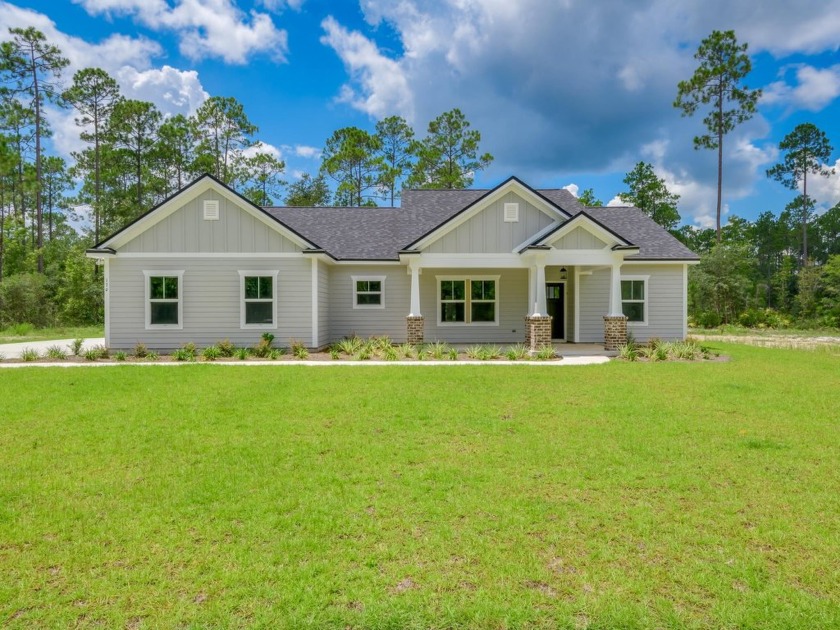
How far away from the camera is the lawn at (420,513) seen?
8.68ft

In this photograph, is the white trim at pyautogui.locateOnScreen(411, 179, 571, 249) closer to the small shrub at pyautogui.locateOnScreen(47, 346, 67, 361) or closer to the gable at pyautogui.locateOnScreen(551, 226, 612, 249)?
the gable at pyautogui.locateOnScreen(551, 226, 612, 249)

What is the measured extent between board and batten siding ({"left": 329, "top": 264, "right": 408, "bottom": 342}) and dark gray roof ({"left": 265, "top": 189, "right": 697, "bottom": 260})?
0.52 meters

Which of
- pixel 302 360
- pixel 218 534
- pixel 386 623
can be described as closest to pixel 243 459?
pixel 218 534

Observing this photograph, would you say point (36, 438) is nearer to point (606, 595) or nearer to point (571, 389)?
point (606, 595)

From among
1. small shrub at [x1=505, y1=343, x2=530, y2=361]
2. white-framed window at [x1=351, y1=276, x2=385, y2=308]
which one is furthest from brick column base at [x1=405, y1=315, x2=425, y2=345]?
small shrub at [x1=505, y1=343, x2=530, y2=361]

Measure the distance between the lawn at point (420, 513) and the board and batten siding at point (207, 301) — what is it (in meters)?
7.45

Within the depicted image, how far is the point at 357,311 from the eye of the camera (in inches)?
663

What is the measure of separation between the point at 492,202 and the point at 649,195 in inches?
1262

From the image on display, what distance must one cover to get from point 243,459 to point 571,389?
235 inches

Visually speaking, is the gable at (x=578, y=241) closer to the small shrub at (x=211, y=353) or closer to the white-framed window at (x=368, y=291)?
the white-framed window at (x=368, y=291)

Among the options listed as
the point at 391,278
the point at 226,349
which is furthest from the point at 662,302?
the point at 226,349

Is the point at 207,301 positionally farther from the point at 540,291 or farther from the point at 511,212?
the point at 540,291

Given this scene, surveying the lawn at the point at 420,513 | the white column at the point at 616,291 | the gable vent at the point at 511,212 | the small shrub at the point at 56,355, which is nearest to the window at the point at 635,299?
the white column at the point at 616,291

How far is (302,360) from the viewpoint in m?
13.1
